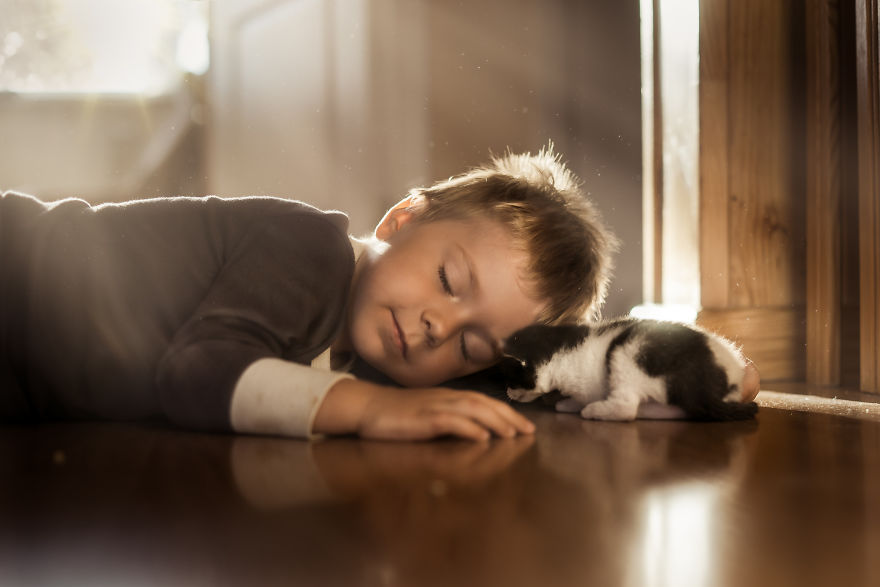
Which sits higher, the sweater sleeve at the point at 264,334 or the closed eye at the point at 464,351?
the sweater sleeve at the point at 264,334

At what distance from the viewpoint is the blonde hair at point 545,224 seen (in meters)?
1.25

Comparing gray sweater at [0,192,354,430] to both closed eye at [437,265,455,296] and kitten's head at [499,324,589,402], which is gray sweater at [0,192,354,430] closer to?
closed eye at [437,265,455,296]

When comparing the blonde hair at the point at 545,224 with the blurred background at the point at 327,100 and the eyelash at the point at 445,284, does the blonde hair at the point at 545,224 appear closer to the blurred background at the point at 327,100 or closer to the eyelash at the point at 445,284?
the eyelash at the point at 445,284

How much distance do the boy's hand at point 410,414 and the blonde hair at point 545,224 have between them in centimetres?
38

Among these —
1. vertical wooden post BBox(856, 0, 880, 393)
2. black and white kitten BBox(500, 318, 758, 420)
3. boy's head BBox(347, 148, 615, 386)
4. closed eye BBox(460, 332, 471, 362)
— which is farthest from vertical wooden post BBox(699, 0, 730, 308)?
closed eye BBox(460, 332, 471, 362)

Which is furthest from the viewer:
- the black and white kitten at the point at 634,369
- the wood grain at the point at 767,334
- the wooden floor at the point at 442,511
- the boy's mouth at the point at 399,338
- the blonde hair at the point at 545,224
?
the wood grain at the point at 767,334

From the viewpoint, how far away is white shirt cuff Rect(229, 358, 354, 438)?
877 mm

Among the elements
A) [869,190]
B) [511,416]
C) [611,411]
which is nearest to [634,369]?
[611,411]

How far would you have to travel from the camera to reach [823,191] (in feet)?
6.35

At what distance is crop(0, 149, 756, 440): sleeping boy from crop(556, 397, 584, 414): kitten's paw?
0.12 meters

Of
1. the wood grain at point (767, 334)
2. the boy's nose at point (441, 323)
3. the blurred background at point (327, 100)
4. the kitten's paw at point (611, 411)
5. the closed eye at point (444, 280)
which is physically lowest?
the wood grain at point (767, 334)

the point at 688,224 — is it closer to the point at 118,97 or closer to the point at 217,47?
the point at 217,47

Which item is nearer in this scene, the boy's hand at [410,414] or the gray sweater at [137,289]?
the boy's hand at [410,414]

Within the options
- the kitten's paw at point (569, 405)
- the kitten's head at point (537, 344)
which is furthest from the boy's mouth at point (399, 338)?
the kitten's paw at point (569, 405)
